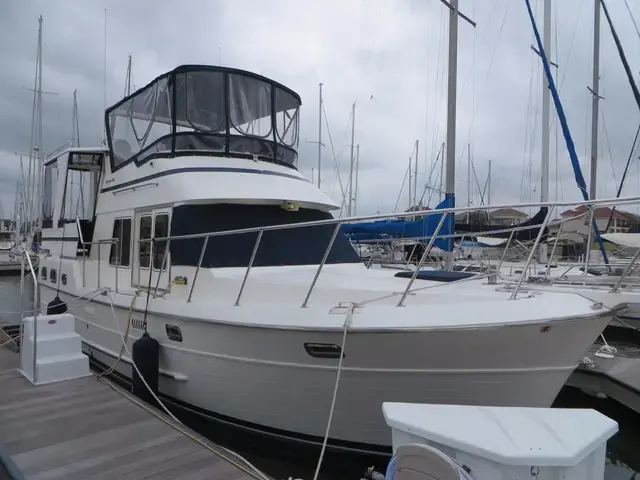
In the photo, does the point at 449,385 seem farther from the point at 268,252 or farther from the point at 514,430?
the point at 268,252

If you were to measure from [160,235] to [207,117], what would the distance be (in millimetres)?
1704

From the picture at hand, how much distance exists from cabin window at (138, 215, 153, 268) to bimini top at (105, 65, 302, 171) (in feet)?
2.82

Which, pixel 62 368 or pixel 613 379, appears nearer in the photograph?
pixel 62 368

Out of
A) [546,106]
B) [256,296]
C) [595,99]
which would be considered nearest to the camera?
[256,296]

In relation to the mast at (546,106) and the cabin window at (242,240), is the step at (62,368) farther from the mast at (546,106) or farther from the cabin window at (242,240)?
the mast at (546,106)

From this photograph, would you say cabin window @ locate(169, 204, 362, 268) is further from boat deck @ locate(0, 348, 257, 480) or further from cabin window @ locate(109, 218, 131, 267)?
boat deck @ locate(0, 348, 257, 480)

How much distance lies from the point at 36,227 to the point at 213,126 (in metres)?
5.81

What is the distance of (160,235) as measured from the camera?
627 cm

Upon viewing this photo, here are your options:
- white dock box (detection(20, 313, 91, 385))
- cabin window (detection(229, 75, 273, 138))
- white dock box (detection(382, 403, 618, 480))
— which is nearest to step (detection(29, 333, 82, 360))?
white dock box (detection(20, 313, 91, 385))

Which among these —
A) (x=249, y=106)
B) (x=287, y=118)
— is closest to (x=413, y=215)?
(x=249, y=106)

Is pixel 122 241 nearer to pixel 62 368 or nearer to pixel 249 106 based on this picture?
pixel 62 368

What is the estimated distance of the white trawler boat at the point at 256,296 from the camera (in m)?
3.90

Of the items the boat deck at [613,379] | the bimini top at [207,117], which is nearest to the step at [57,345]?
the bimini top at [207,117]

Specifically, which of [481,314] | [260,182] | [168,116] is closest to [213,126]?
[168,116]
